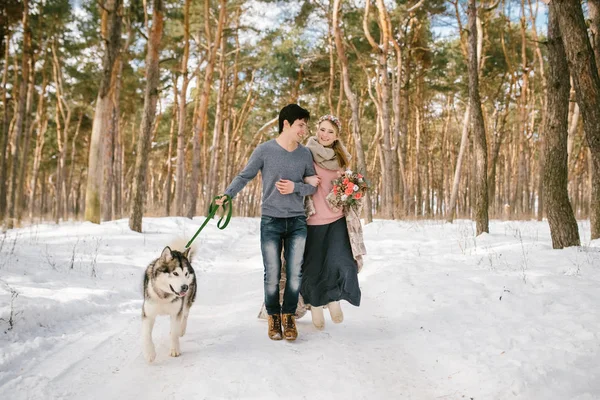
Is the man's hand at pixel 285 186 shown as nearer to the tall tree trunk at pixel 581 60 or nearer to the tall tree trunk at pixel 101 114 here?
the tall tree trunk at pixel 581 60

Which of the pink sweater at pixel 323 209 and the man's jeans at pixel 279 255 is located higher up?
the pink sweater at pixel 323 209

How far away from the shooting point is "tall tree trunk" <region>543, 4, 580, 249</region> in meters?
7.01

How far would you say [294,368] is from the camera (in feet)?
10.7

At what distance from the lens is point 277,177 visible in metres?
4.04

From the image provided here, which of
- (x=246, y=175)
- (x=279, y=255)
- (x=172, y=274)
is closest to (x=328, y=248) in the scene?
(x=279, y=255)

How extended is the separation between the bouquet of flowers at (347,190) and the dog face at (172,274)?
5.33 feet

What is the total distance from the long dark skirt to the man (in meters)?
0.31

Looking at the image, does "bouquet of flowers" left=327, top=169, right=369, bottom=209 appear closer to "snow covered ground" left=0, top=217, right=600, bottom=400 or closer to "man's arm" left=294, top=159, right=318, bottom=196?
"man's arm" left=294, top=159, right=318, bottom=196

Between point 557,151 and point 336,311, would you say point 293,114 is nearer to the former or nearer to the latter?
point 336,311

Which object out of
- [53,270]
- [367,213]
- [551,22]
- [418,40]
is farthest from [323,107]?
[53,270]

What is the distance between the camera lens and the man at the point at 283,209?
4.00 m

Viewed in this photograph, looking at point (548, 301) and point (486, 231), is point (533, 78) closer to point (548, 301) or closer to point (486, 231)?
point (486, 231)

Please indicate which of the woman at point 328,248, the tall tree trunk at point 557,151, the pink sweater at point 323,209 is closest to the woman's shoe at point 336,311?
the woman at point 328,248

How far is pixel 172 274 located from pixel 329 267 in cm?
166
